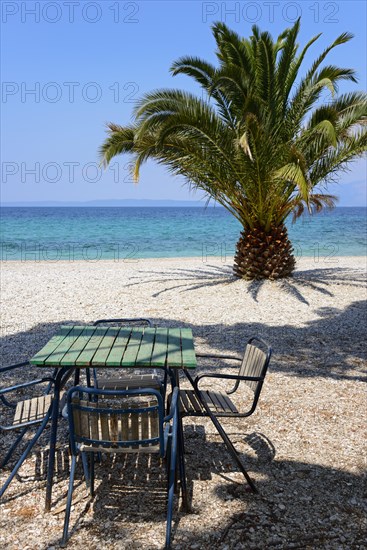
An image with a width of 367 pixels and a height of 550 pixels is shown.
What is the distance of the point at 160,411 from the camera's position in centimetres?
271

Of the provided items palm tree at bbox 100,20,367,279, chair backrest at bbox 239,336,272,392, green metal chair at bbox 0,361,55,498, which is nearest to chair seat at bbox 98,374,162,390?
green metal chair at bbox 0,361,55,498

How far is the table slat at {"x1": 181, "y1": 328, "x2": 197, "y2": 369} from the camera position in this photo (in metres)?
3.13

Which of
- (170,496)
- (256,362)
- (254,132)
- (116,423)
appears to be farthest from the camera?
(254,132)

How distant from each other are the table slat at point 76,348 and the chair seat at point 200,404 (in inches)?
30.4

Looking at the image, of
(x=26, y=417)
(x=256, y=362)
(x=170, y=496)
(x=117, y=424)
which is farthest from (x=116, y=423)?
(x=256, y=362)

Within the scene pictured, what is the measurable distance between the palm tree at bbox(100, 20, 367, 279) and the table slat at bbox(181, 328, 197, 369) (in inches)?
211

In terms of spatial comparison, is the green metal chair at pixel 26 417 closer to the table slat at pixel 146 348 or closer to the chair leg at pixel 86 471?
the chair leg at pixel 86 471

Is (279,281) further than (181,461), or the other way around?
(279,281)

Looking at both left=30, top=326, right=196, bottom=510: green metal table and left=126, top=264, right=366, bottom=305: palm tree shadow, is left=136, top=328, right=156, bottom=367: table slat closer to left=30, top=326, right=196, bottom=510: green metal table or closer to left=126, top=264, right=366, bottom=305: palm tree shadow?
left=30, top=326, right=196, bottom=510: green metal table

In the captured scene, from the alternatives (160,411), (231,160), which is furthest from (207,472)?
(231,160)

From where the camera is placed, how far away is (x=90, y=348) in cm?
348

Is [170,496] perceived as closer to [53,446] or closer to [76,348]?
[53,446]

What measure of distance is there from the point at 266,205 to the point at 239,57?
281 centimetres

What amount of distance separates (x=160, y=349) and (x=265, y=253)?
738cm
